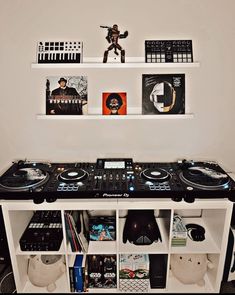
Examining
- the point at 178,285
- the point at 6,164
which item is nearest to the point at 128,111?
the point at 6,164

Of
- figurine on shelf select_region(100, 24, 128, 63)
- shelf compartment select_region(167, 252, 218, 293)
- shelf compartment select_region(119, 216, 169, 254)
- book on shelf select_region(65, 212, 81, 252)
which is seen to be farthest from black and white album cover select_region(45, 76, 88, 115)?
shelf compartment select_region(167, 252, 218, 293)

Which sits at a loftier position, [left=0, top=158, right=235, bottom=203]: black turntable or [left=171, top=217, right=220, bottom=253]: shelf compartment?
[left=0, top=158, right=235, bottom=203]: black turntable

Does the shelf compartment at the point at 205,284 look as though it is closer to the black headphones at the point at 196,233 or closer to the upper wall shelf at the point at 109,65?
the black headphones at the point at 196,233

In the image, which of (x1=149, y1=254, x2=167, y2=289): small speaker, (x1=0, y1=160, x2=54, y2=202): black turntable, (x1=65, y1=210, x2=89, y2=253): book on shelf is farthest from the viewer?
(x1=149, y1=254, x2=167, y2=289): small speaker

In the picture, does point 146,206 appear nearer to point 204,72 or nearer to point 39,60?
point 204,72

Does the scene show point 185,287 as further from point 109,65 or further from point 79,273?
point 109,65

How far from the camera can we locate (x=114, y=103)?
Result: 1.86m

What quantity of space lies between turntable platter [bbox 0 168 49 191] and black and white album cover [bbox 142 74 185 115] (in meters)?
0.80

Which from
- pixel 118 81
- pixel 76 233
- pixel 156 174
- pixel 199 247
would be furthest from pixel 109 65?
pixel 199 247

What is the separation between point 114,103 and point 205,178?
30.2 inches

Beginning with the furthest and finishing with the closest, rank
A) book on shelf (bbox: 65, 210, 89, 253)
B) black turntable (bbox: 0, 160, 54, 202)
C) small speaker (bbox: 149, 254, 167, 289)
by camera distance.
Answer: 1. small speaker (bbox: 149, 254, 167, 289)
2. book on shelf (bbox: 65, 210, 89, 253)
3. black turntable (bbox: 0, 160, 54, 202)

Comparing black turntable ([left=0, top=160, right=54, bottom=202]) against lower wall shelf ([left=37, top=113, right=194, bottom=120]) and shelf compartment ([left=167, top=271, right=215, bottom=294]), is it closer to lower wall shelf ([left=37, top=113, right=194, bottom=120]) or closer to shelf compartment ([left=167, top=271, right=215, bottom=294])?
lower wall shelf ([left=37, top=113, right=194, bottom=120])

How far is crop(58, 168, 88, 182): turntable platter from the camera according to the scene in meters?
1.64

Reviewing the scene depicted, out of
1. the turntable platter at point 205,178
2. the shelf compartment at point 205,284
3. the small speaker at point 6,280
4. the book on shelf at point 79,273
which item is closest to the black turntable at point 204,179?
the turntable platter at point 205,178
